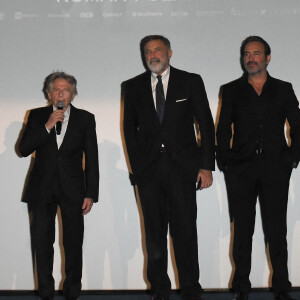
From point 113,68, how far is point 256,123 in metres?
1.43

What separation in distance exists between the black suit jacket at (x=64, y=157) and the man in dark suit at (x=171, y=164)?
32 centimetres

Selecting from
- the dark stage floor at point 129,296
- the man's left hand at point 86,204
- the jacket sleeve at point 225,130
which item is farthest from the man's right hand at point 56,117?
the dark stage floor at point 129,296

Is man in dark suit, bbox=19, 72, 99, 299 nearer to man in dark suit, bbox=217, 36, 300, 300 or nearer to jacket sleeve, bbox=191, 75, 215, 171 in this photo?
jacket sleeve, bbox=191, 75, 215, 171

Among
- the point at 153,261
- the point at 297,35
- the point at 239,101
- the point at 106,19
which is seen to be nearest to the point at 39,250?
the point at 153,261

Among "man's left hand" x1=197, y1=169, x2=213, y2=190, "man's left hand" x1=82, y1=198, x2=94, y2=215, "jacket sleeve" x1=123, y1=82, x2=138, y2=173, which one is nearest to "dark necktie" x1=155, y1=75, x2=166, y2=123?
"jacket sleeve" x1=123, y1=82, x2=138, y2=173

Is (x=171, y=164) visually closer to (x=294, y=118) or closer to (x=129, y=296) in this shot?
(x=294, y=118)

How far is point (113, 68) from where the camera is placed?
4633mm

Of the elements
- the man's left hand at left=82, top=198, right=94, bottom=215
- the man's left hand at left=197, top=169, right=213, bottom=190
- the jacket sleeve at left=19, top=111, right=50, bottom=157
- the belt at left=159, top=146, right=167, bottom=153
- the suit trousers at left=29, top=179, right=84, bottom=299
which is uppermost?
the jacket sleeve at left=19, top=111, right=50, bottom=157

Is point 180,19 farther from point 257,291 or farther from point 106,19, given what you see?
point 257,291

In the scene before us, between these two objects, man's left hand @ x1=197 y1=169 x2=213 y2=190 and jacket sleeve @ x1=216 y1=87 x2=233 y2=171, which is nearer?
man's left hand @ x1=197 y1=169 x2=213 y2=190

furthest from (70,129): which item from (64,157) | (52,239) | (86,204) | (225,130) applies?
(225,130)

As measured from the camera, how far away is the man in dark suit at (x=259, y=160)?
3.73 m

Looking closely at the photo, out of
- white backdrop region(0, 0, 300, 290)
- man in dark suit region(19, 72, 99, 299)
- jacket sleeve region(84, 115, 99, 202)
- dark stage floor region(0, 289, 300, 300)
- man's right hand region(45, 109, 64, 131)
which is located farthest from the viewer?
white backdrop region(0, 0, 300, 290)

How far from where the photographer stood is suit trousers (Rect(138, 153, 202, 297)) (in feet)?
12.0
